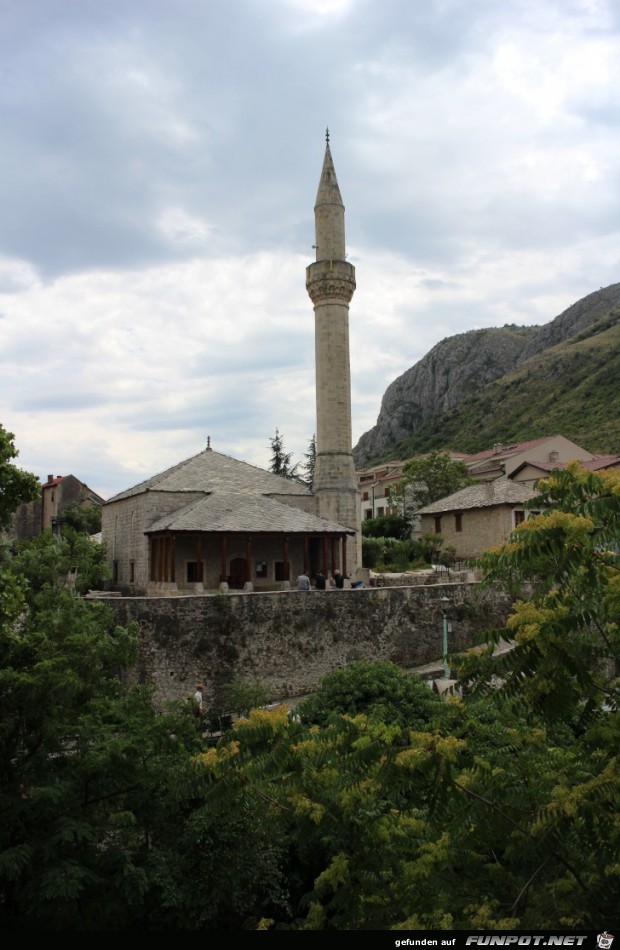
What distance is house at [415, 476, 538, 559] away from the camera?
3158cm

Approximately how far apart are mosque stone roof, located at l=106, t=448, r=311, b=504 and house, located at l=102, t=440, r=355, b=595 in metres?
0.04

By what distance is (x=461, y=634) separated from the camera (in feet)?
76.9

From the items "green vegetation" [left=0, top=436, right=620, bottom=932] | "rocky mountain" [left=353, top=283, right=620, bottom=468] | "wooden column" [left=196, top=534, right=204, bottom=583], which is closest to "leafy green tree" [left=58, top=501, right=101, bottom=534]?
"wooden column" [left=196, top=534, right=204, bottom=583]

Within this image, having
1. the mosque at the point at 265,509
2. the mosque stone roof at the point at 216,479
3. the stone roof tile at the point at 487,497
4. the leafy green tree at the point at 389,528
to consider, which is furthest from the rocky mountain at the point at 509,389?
the mosque stone roof at the point at 216,479

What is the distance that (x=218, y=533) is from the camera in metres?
24.9

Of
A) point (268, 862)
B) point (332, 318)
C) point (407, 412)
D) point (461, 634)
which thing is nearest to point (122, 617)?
point (268, 862)

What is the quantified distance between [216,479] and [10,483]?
19606 millimetres

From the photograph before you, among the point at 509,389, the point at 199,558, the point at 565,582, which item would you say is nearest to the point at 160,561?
the point at 199,558

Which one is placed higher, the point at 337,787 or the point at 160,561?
the point at 160,561

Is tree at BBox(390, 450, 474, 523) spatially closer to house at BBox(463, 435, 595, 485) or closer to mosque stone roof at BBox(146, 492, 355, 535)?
house at BBox(463, 435, 595, 485)

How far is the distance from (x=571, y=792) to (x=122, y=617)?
47.7 feet

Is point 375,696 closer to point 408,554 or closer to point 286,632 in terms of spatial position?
point 286,632

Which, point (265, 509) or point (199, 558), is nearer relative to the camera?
point (199, 558)

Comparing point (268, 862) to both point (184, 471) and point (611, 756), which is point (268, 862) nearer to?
point (611, 756)
